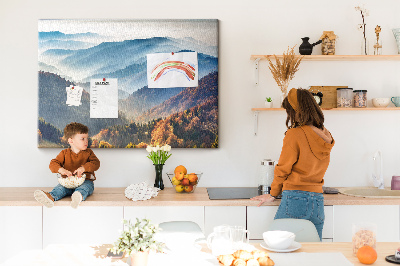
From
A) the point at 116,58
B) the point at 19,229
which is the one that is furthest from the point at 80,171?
the point at 116,58

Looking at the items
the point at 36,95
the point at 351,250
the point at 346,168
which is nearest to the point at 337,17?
the point at 346,168

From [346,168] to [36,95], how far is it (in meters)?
2.59

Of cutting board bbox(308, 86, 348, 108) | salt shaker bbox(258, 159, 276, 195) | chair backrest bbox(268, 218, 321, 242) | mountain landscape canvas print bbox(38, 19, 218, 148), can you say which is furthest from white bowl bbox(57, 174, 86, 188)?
cutting board bbox(308, 86, 348, 108)

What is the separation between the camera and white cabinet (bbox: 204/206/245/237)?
2.90 meters

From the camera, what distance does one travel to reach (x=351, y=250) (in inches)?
73.5

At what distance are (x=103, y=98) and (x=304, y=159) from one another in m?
1.68

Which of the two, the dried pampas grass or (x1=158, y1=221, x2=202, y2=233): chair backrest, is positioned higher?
the dried pampas grass

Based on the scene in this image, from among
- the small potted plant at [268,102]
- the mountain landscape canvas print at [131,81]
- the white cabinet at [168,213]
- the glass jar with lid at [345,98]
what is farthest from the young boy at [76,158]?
the glass jar with lid at [345,98]

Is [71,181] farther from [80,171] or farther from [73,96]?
[73,96]

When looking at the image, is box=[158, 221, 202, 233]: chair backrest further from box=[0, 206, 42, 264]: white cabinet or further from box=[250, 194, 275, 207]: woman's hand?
box=[0, 206, 42, 264]: white cabinet

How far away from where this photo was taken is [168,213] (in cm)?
291

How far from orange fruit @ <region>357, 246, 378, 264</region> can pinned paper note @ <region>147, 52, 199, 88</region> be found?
205 centimetres

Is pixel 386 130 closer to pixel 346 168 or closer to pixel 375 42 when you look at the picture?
pixel 346 168

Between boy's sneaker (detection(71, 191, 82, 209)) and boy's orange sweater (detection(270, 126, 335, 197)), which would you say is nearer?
boy's orange sweater (detection(270, 126, 335, 197))
